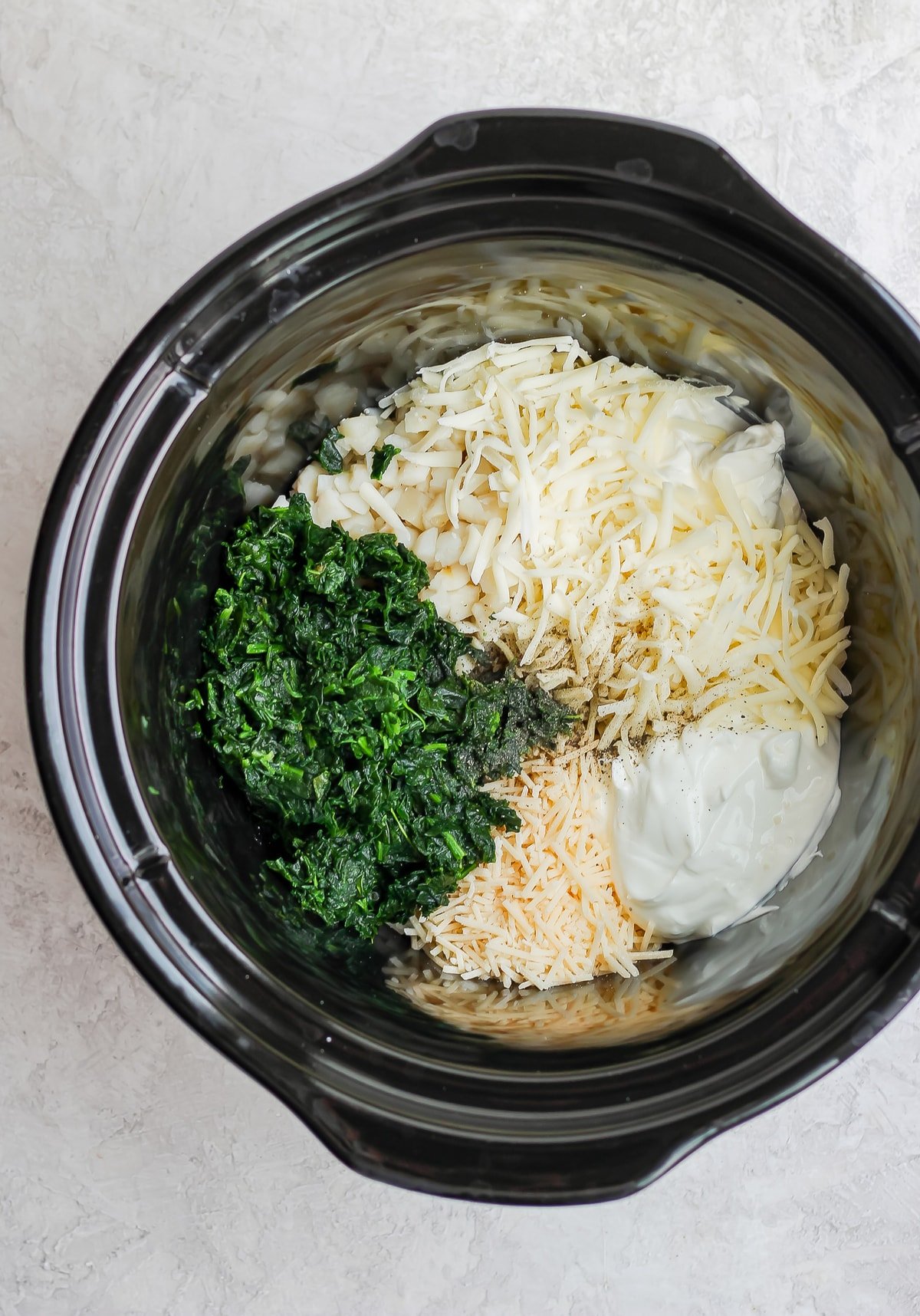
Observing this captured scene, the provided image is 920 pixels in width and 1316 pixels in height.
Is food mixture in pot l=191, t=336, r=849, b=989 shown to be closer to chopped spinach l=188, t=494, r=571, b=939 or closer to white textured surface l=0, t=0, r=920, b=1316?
chopped spinach l=188, t=494, r=571, b=939

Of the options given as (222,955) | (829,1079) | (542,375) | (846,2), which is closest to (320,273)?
(542,375)

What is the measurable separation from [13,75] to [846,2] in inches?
60.7

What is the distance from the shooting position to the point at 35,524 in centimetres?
179

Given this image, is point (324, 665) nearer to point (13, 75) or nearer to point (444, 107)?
point (444, 107)

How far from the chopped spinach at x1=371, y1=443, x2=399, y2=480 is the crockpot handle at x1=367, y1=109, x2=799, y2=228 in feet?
1.58

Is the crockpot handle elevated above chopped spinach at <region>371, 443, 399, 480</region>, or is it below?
above

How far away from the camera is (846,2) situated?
1.79 m

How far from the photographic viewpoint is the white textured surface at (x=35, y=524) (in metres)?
1.78

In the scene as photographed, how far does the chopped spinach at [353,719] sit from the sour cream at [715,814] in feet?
0.60

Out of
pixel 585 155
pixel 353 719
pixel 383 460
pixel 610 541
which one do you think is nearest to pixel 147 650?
pixel 353 719

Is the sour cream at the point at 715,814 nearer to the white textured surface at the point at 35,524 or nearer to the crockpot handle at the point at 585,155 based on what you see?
the white textured surface at the point at 35,524

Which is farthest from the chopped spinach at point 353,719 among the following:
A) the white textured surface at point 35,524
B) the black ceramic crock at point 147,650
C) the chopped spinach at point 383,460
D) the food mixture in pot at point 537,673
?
the white textured surface at point 35,524

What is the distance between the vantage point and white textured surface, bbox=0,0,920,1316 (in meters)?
1.78

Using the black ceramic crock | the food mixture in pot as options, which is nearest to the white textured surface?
the food mixture in pot
